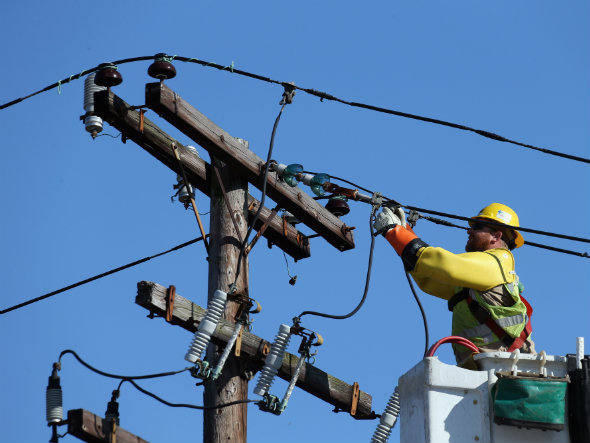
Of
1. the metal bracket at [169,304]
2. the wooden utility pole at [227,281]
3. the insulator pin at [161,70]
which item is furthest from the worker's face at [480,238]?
the insulator pin at [161,70]

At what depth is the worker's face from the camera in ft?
32.0

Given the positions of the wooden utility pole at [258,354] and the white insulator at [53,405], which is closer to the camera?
the white insulator at [53,405]

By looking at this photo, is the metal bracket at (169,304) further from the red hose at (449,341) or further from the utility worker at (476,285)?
the red hose at (449,341)

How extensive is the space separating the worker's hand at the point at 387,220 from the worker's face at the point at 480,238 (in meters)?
0.65

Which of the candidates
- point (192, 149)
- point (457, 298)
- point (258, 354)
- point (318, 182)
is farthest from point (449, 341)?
point (192, 149)

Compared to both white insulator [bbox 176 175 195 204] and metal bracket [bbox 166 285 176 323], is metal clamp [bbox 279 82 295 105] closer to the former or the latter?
white insulator [bbox 176 175 195 204]

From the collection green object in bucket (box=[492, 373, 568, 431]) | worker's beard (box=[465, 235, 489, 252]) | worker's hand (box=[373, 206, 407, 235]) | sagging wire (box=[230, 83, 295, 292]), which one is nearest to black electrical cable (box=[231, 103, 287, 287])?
sagging wire (box=[230, 83, 295, 292])

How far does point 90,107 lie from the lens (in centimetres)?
954

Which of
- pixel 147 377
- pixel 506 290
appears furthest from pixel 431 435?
pixel 147 377

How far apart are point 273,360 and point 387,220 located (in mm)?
1539

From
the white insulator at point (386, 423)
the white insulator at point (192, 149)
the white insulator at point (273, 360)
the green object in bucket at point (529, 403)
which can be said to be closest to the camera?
the green object in bucket at point (529, 403)

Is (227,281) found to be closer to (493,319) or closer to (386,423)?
(386,423)

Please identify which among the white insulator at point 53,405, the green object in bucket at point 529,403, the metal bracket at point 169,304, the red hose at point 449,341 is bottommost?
the green object in bucket at point 529,403

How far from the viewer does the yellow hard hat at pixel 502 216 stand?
9859 mm
